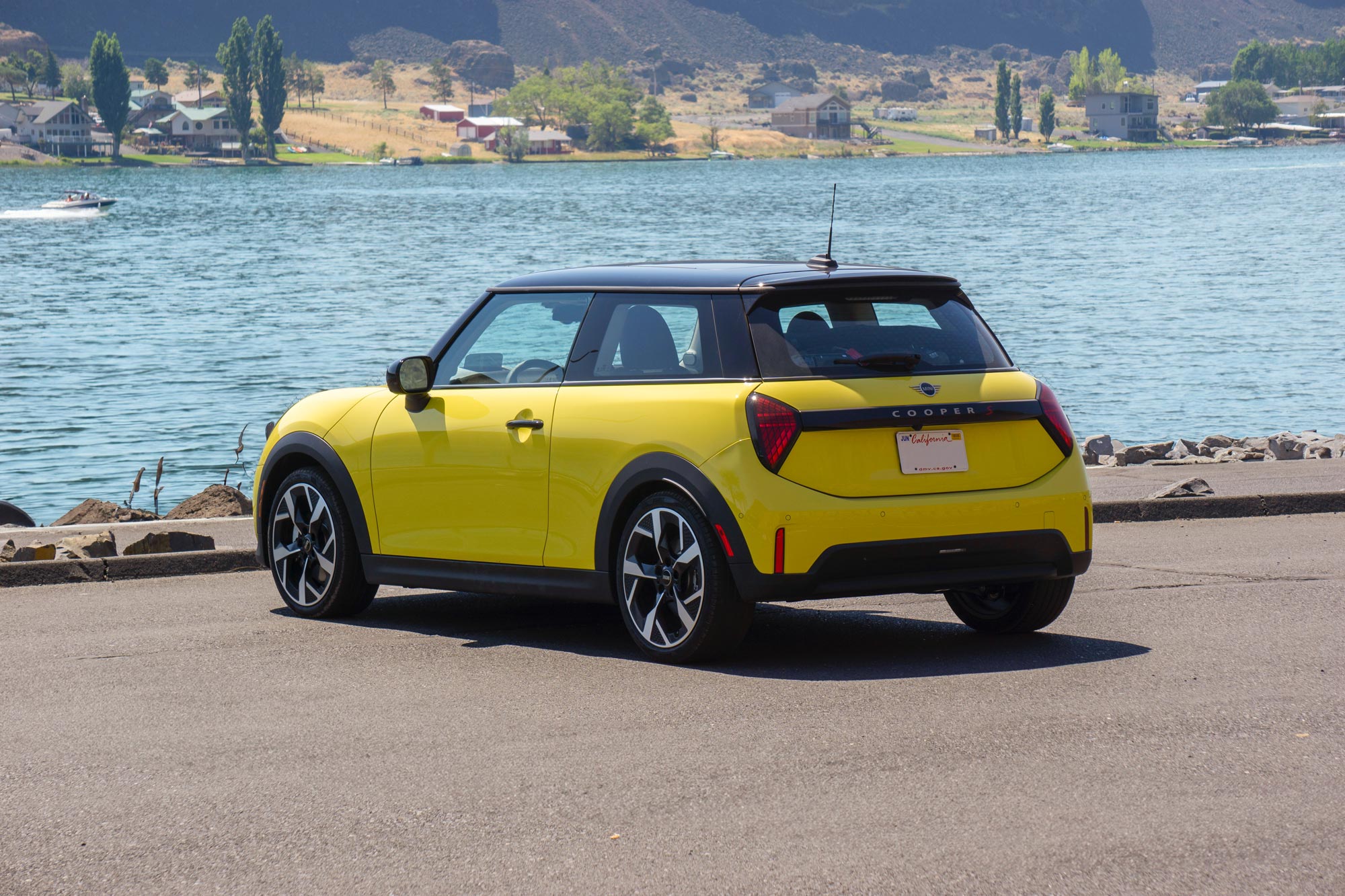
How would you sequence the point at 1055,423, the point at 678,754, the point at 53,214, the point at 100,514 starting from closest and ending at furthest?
the point at 678,754
the point at 1055,423
the point at 100,514
the point at 53,214

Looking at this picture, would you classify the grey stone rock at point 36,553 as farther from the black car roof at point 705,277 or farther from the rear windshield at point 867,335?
the rear windshield at point 867,335

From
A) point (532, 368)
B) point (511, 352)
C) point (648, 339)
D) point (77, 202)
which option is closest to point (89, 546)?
point (511, 352)

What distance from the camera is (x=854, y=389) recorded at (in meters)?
6.63

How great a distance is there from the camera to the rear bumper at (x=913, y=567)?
650 centimetres

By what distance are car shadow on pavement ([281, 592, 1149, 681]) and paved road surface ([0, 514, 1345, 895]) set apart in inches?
1.1

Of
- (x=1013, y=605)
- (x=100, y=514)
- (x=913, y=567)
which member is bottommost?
(x=100, y=514)

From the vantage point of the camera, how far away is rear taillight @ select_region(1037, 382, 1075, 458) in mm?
6949

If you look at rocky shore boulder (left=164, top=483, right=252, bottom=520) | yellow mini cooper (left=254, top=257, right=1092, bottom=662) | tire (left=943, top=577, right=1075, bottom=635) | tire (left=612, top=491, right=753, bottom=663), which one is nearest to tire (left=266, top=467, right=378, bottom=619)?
yellow mini cooper (left=254, top=257, right=1092, bottom=662)

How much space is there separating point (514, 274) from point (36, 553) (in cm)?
2817

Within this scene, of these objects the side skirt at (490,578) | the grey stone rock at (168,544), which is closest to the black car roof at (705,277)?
the side skirt at (490,578)

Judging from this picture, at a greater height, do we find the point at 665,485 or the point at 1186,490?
the point at 665,485

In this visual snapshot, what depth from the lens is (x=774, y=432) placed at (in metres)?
6.51

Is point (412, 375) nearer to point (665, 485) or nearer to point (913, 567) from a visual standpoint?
point (665, 485)

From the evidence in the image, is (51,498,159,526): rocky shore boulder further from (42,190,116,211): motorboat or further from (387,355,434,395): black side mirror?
(42,190,116,211): motorboat
